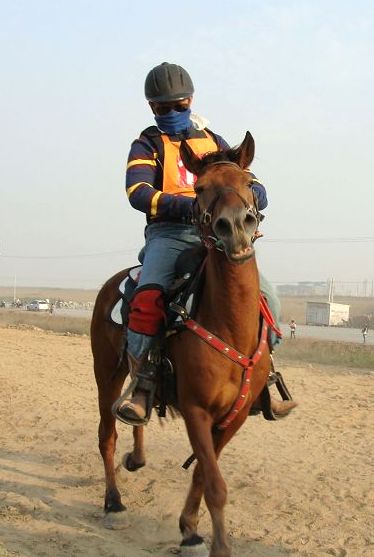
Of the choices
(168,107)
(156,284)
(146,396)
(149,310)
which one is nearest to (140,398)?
(146,396)

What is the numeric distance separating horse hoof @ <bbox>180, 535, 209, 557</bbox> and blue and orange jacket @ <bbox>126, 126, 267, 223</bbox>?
99.3 inches

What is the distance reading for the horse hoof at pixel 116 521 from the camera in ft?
18.8

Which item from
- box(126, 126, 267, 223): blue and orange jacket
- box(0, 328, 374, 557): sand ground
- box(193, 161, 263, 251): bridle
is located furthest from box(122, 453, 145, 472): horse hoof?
box(193, 161, 263, 251): bridle

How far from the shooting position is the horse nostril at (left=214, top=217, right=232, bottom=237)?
3.76m

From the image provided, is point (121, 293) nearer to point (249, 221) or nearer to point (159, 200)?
point (159, 200)

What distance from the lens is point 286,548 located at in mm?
5246

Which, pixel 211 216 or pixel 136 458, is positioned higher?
pixel 211 216

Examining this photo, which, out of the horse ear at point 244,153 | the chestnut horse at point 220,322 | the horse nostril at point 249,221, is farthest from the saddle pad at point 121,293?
the horse nostril at point 249,221

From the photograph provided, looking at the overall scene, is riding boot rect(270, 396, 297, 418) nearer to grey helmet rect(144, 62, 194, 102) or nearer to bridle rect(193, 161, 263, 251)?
bridle rect(193, 161, 263, 251)

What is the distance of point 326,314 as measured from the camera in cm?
7456

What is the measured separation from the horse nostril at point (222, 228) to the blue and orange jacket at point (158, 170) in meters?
1.16

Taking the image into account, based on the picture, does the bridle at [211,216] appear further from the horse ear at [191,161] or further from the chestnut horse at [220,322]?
the horse ear at [191,161]

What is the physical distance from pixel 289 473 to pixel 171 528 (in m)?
2.08

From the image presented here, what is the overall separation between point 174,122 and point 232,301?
1788 millimetres
